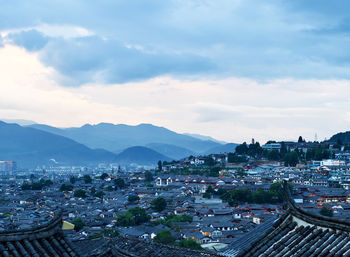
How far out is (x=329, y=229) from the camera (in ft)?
15.9

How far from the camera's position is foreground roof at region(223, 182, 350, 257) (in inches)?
181

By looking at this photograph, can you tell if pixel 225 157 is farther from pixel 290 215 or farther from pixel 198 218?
pixel 290 215

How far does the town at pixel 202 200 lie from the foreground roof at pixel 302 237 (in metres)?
9.06

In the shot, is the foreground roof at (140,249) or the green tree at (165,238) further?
the green tree at (165,238)

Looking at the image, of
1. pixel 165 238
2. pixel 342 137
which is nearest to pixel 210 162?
pixel 342 137

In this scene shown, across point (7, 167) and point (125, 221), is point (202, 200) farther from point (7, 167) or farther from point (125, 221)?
point (7, 167)

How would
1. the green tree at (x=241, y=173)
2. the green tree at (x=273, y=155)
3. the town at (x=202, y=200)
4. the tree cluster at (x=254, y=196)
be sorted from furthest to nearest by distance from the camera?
the green tree at (x=273, y=155) → the green tree at (x=241, y=173) → the tree cluster at (x=254, y=196) → the town at (x=202, y=200)

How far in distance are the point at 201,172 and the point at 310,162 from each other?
18.1 metres

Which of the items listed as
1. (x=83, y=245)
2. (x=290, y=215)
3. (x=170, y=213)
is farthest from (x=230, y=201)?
(x=290, y=215)

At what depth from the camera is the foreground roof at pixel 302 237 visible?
459cm

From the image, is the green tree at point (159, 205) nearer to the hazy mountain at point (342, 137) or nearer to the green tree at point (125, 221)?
the green tree at point (125, 221)

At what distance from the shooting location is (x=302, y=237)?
5070mm

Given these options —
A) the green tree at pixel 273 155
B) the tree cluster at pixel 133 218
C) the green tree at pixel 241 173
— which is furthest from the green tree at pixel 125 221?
the green tree at pixel 273 155

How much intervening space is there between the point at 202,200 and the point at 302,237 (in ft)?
159
